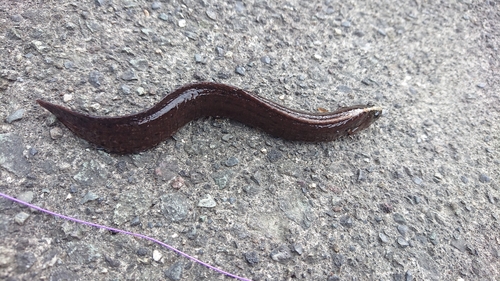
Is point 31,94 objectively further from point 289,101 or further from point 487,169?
point 487,169

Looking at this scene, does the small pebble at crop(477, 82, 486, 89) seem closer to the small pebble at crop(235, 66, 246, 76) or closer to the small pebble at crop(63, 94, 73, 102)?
the small pebble at crop(235, 66, 246, 76)

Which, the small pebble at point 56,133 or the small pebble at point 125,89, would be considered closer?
the small pebble at point 56,133

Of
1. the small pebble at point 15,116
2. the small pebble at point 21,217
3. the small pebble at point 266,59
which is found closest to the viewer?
the small pebble at point 21,217

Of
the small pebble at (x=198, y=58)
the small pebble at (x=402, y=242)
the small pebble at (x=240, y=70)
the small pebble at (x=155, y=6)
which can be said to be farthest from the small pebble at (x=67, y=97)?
the small pebble at (x=402, y=242)

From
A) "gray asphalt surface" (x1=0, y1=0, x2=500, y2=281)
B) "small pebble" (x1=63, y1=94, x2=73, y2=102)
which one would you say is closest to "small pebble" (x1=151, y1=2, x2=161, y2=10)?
"gray asphalt surface" (x1=0, y1=0, x2=500, y2=281)

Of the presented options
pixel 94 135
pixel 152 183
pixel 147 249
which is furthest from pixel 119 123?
pixel 147 249

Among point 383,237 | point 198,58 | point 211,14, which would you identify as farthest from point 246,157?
point 211,14

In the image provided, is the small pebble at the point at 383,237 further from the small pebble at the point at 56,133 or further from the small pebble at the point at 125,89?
the small pebble at the point at 56,133
